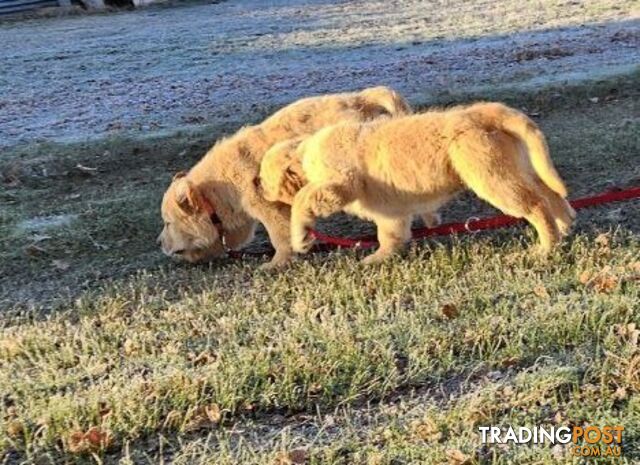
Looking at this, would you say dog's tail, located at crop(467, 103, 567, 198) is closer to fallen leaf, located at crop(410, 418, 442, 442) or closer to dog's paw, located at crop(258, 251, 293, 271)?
dog's paw, located at crop(258, 251, 293, 271)

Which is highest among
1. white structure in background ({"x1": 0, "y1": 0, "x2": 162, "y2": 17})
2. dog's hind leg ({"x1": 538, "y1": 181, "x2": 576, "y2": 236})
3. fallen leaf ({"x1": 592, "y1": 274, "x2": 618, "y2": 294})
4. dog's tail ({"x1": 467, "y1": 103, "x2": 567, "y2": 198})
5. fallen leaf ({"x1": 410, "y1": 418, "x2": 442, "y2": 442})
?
white structure in background ({"x1": 0, "y1": 0, "x2": 162, "y2": 17})

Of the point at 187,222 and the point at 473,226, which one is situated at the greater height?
the point at 187,222

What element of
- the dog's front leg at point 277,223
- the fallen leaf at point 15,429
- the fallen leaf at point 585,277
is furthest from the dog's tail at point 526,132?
the fallen leaf at point 15,429

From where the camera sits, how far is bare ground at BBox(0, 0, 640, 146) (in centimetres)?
1166

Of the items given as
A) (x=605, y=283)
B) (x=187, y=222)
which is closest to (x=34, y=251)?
(x=187, y=222)

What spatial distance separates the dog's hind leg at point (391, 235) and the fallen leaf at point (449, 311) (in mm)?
1207

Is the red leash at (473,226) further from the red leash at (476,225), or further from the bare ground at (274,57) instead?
the bare ground at (274,57)

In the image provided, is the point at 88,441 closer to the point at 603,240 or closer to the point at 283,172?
the point at 283,172

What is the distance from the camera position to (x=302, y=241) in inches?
221

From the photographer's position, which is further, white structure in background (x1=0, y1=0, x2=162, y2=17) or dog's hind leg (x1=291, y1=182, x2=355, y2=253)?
white structure in background (x1=0, y1=0, x2=162, y2=17)

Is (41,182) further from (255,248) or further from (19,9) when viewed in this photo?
(19,9)

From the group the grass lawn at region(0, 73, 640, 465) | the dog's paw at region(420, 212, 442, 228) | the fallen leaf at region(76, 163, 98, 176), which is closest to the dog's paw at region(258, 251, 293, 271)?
the grass lawn at region(0, 73, 640, 465)

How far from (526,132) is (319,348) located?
6.31 feet

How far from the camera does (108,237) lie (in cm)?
686
